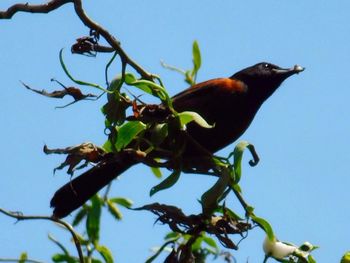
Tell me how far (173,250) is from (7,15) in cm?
90

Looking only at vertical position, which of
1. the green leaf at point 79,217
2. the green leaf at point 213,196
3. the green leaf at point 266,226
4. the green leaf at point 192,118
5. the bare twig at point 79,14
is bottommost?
the green leaf at point 79,217

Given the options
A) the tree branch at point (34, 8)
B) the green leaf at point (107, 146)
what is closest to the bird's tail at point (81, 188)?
the green leaf at point (107, 146)

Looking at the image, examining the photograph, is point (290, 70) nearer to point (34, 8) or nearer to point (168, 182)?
point (168, 182)

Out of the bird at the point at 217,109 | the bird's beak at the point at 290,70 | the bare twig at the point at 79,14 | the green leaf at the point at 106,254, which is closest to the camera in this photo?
the bare twig at the point at 79,14

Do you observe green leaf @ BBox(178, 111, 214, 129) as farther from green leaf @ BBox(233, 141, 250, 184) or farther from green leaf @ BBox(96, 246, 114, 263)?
green leaf @ BBox(96, 246, 114, 263)

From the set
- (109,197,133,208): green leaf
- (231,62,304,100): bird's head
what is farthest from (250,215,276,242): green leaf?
(231,62,304,100): bird's head

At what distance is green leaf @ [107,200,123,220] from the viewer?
325cm

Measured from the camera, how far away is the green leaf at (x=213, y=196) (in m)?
2.43

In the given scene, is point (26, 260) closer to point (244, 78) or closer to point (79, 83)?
point (79, 83)

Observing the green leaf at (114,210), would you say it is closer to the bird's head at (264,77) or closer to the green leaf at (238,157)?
the green leaf at (238,157)

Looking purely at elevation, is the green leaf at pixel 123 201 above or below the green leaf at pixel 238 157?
below

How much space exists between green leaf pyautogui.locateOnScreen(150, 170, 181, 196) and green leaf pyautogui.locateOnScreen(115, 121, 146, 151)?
18 centimetres

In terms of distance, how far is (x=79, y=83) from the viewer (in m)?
2.38

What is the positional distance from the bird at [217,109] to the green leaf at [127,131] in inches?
37.1
